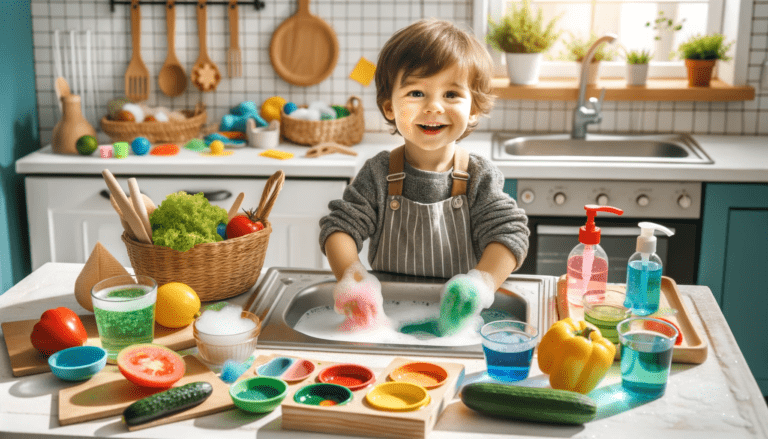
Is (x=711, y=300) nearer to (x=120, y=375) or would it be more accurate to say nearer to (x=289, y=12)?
(x=120, y=375)

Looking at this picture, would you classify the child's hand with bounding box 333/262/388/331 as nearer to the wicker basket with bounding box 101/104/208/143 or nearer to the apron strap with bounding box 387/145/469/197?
the apron strap with bounding box 387/145/469/197

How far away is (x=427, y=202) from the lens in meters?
1.57

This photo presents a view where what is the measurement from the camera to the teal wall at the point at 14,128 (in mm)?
2766

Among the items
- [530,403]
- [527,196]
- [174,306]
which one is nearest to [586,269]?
[530,403]

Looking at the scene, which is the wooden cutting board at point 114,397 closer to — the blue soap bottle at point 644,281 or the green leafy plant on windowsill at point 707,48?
the blue soap bottle at point 644,281

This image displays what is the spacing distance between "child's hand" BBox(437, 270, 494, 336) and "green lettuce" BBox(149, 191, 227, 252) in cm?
45

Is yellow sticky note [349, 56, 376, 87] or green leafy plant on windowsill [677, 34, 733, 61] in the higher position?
green leafy plant on windowsill [677, 34, 733, 61]

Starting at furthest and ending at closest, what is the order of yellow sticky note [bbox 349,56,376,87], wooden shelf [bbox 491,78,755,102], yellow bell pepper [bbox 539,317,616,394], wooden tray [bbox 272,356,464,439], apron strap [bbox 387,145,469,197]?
yellow sticky note [bbox 349,56,376,87]
wooden shelf [bbox 491,78,755,102]
apron strap [bbox 387,145,469,197]
yellow bell pepper [bbox 539,317,616,394]
wooden tray [bbox 272,356,464,439]

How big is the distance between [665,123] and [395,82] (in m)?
1.95

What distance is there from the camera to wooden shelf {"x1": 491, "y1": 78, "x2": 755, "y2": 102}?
2.87 metres

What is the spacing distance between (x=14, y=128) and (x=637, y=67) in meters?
2.38

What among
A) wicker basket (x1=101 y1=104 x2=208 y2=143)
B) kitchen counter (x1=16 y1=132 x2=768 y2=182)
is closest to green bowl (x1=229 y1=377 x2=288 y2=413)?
kitchen counter (x1=16 y1=132 x2=768 y2=182)

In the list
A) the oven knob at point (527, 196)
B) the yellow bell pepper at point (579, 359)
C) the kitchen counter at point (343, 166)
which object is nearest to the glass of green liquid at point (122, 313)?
the yellow bell pepper at point (579, 359)

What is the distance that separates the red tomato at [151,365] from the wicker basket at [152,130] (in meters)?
1.80
